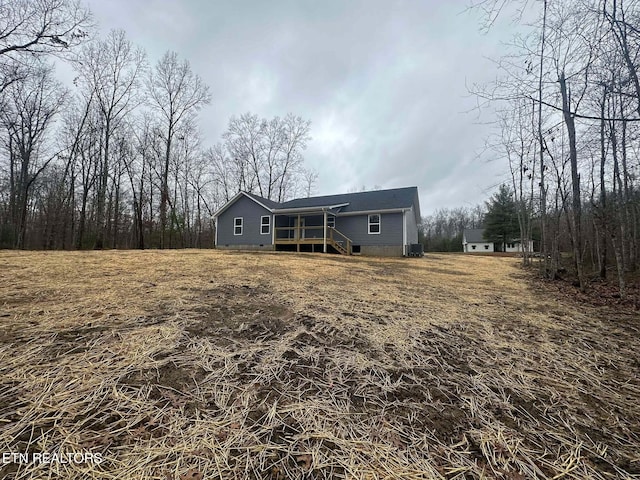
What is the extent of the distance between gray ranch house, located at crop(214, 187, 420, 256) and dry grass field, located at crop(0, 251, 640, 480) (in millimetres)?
12477

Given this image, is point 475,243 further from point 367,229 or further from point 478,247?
point 367,229

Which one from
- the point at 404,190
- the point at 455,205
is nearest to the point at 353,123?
the point at 404,190

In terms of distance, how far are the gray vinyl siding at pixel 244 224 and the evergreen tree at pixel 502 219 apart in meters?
29.0

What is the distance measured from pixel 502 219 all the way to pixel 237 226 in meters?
31.4

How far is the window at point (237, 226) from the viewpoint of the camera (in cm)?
1856

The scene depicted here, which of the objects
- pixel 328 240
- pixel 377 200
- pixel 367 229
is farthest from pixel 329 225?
pixel 377 200

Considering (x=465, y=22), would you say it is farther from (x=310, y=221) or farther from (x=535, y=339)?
(x=310, y=221)

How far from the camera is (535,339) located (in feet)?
9.66

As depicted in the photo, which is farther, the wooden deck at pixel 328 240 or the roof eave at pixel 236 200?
the roof eave at pixel 236 200

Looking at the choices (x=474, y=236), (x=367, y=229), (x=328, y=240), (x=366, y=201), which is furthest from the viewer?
(x=474, y=236)

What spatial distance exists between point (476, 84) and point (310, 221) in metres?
14.3

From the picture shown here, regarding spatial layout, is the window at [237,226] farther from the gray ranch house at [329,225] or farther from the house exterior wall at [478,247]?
the house exterior wall at [478,247]

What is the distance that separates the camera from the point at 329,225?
1753cm

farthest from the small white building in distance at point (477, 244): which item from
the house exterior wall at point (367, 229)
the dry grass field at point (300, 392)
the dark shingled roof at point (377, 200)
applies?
the dry grass field at point (300, 392)
